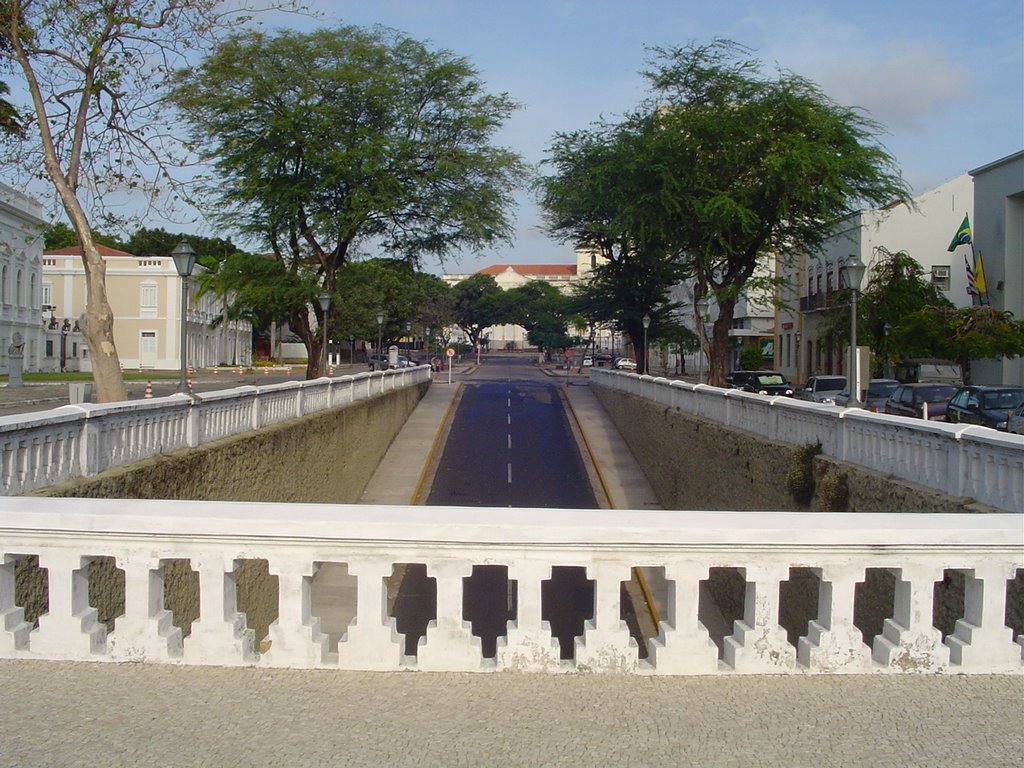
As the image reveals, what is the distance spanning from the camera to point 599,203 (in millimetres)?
32312

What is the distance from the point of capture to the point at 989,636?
188 inches

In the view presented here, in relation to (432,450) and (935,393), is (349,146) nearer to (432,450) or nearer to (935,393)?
(432,450)

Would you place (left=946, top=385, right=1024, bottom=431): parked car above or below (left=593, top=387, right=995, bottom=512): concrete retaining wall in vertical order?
above

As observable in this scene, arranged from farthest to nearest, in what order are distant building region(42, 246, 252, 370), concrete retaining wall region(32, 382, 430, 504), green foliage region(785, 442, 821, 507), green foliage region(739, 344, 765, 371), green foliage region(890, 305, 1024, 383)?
distant building region(42, 246, 252, 370) → green foliage region(739, 344, 765, 371) → green foliage region(890, 305, 1024, 383) → green foliage region(785, 442, 821, 507) → concrete retaining wall region(32, 382, 430, 504)

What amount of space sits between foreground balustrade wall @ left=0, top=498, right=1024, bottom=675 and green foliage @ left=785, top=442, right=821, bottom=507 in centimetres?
734

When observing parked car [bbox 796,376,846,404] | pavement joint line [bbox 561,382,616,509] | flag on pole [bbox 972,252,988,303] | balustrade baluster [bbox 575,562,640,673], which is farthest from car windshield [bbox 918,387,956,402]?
balustrade baluster [bbox 575,562,640,673]

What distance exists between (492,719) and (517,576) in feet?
2.31

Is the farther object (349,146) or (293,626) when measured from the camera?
(349,146)

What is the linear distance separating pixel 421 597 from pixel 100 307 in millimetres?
6819

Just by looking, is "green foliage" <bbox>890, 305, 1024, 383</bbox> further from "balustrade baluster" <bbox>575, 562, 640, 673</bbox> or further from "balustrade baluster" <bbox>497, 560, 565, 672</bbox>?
"balustrade baluster" <bbox>497, 560, 565, 672</bbox>

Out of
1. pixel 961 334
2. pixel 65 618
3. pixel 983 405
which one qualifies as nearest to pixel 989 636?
pixel 65 618

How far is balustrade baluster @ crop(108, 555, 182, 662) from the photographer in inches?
186

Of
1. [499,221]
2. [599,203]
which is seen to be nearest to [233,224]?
[499,221]

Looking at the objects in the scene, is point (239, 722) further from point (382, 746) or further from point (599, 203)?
point (599, 203)
